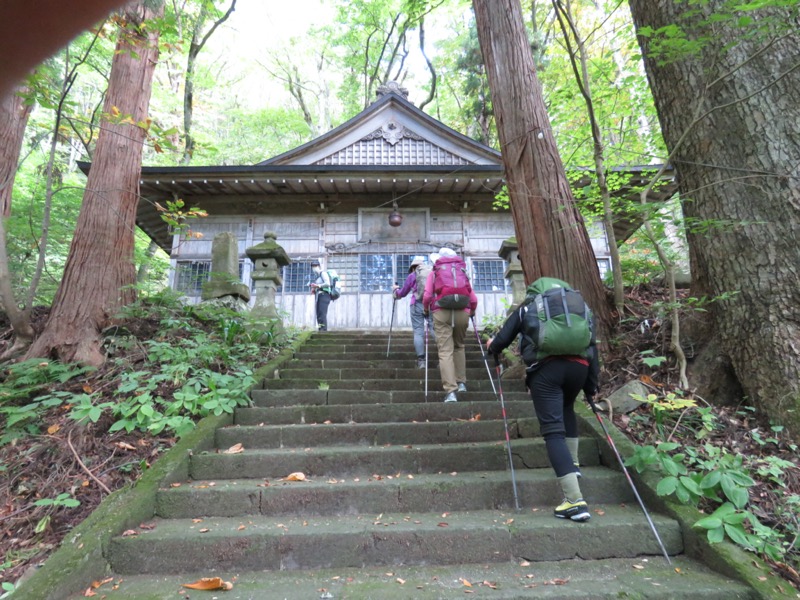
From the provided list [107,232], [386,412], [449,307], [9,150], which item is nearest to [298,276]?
[107,232]

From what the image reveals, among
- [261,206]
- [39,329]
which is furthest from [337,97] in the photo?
[39,329]

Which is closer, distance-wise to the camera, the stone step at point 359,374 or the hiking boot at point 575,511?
the hiking boot at point 575,511

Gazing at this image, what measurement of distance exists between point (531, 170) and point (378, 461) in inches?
146

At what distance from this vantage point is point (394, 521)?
2820 millimetres

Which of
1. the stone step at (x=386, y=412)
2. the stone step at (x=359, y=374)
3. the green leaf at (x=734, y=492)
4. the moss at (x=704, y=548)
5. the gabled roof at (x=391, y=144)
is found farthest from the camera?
the gabled roof at (x=391, y=144)

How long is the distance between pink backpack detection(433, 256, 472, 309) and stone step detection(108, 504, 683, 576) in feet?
7.81

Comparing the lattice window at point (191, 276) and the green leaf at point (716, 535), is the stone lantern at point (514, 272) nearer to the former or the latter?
the green leaf at point (716, 535)

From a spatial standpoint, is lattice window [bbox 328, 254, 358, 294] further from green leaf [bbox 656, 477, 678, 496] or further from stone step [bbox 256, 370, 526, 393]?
green leaf [bbox 656, 477, 678, 496]

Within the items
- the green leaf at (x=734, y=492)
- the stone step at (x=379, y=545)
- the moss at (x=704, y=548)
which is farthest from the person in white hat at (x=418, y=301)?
the green leaf at (x=734, y=492)

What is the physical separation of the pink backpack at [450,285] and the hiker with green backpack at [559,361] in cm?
150

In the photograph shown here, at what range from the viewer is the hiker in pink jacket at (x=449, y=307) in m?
4.61

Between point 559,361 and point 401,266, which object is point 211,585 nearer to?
point 559,361

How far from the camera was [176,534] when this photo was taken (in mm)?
2645

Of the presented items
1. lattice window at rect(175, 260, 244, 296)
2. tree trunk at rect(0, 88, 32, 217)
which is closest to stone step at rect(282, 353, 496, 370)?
tree trunk at rect(0, 88, 32, 217)
